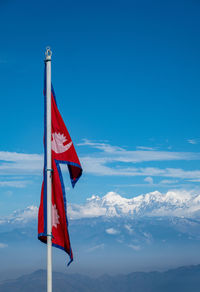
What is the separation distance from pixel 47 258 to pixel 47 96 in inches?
285

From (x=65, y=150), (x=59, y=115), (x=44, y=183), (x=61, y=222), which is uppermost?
(x=59, y=115)

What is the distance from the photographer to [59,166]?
22.0 metres

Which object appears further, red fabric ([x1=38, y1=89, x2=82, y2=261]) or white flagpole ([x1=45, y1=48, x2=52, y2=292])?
red fabric ([x1=38, y1=89, x2=82, y2=261])

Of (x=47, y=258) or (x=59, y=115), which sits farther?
(x=59, y=115)

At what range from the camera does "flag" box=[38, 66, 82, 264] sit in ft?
71.0

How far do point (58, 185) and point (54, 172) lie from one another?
2.02 feet

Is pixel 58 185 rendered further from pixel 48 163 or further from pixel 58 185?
pixel 48 163

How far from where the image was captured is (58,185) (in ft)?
71.4

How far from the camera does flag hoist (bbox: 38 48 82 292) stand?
21.4 meters

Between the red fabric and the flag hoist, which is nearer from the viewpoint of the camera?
the flag hoist

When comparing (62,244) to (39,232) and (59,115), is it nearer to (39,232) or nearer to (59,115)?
(39,232)

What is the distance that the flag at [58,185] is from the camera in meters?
21.6

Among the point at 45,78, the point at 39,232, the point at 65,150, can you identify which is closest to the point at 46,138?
the point at 65,150

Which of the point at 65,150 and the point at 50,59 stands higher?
the point at 50,59
